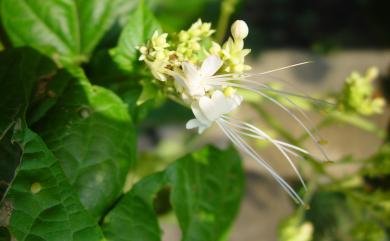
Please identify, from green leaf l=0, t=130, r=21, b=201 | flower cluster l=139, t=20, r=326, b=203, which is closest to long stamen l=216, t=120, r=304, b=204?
flower cluster l=139, t=20, r=326, b=203

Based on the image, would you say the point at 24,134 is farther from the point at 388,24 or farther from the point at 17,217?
the point at 388,24

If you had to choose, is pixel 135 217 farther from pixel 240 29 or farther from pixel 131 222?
pixel 240 29

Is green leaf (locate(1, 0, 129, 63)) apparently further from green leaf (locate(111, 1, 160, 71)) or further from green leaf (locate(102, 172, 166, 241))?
green leaf (locate(102, 172, 166, 241))

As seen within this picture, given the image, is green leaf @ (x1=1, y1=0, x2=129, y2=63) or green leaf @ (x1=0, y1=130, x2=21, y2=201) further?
green leaf @ (x1=1, y1=0, x2=129, y2=63)

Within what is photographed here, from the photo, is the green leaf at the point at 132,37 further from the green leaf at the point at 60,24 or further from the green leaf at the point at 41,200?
the green leaf at the point at 41,200

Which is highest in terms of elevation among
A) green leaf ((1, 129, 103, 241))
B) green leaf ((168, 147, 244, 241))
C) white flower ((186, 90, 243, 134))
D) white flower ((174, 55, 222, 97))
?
white flower ((174, 55, 222, 97))
